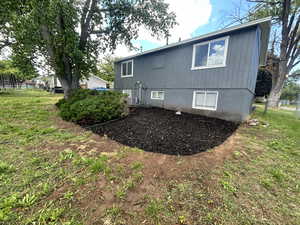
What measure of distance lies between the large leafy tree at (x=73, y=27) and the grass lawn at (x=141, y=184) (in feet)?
17.2

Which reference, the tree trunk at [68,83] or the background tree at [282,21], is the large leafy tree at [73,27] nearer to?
the tree trunk at [68,83]

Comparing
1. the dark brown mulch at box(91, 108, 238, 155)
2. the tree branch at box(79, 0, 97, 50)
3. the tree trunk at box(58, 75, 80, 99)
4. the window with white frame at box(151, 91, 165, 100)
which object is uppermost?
the tree branch at box(79, 0, 97, 50)

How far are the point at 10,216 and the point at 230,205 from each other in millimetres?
2950

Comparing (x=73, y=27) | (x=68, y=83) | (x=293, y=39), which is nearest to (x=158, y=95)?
(x=68, y=83)

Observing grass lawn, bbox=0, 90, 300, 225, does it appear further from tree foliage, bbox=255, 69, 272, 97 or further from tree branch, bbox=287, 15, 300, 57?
tree foliage, bbox=255, 69, 272, 97

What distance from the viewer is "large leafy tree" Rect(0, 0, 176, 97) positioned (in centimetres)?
547

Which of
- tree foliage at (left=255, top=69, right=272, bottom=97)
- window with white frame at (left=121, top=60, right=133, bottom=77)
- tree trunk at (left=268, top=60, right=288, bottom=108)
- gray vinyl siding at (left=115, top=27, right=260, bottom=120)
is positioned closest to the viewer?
gray vinyl siding at (left=115, top=27, right=260, bottom=120)

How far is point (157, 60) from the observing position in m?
9.26

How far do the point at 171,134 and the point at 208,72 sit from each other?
432 centimetres

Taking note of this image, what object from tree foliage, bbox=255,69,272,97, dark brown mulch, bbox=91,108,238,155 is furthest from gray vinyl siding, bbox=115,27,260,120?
tree foliage, bbox=255,69,272,97

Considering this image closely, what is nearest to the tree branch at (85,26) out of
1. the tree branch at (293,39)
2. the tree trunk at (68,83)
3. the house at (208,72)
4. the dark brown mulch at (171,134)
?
the tree trunk at (68,83)

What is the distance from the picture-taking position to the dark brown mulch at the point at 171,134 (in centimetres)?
357

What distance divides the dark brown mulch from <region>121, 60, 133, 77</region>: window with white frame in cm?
700

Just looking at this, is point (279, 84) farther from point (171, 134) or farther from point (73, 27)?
point (73, 27)
